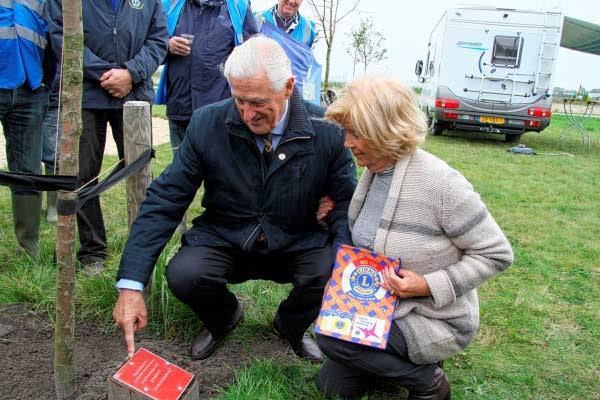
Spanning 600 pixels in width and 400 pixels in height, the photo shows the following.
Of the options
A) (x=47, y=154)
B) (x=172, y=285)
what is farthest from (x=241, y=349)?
(x=47, y=154)

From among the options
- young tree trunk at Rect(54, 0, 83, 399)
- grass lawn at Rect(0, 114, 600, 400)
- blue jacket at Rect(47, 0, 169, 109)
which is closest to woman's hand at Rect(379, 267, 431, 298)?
grass lawn at Rect(0, 114, 600, 400)

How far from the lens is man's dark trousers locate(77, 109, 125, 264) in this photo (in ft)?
10.3

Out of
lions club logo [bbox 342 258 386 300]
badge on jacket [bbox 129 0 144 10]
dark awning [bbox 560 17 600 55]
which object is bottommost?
lions club logo [bbox 342 258 386 300]

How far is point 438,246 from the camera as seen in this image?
2.02 metres

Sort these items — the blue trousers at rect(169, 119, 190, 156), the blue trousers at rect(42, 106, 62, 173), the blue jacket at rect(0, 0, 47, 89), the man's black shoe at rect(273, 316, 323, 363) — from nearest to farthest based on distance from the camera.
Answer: the man's black shoe at rect(273, 316, 323, 363), the blue jacket at rect(0, 0, 47, 89), the blue trousers at rect(169, 119, 190, 156), the blue trousers at rect(42, 106, 62, 173)

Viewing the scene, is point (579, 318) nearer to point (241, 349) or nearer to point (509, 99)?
point (241, 349)

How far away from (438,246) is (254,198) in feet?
2.58

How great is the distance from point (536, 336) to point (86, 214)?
2.61 m

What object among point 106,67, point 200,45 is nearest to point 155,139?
point 200,45

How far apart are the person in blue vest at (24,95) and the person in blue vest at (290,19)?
1545mm

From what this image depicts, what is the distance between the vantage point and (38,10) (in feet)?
10.3

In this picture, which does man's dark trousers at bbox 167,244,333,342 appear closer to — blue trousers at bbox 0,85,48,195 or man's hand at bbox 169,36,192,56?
blue trousers at bbox 0,85,48,195

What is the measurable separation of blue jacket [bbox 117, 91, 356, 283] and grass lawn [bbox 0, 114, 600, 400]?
0.54 metres

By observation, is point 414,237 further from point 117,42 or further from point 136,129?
point 117,42
